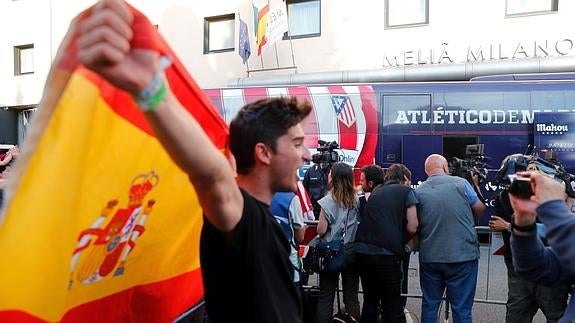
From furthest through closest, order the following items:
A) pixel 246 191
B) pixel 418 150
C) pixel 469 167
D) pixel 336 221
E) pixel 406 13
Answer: pixel 406 13, pixel 418 150, pixel 469 167, pixel 336 221, pixel 246 191

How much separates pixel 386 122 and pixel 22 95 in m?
14.8

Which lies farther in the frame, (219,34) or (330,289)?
(219,34)

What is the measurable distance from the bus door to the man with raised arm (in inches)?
343

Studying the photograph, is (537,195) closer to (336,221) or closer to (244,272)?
(244,272)

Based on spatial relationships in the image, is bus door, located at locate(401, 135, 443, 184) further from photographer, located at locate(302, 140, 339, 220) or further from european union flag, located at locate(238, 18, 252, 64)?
european union flag, located at locate(238, 18, 252, 64)

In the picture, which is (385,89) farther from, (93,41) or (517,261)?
(93,41)

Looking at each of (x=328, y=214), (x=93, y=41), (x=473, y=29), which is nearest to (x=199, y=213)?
(x=93, y=41)

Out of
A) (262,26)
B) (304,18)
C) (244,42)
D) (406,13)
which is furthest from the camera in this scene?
(304,18)

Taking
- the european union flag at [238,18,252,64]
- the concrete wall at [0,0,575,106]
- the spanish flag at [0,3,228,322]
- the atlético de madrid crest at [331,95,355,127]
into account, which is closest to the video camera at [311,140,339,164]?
the atlético de madrid crest at [331,95,355,127]

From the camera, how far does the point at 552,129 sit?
31.3 ft

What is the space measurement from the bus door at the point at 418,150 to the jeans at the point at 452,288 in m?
5.60

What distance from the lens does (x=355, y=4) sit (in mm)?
15000

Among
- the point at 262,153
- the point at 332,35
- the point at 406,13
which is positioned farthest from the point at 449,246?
the point at 332,35

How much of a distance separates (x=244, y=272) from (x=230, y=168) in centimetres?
31
